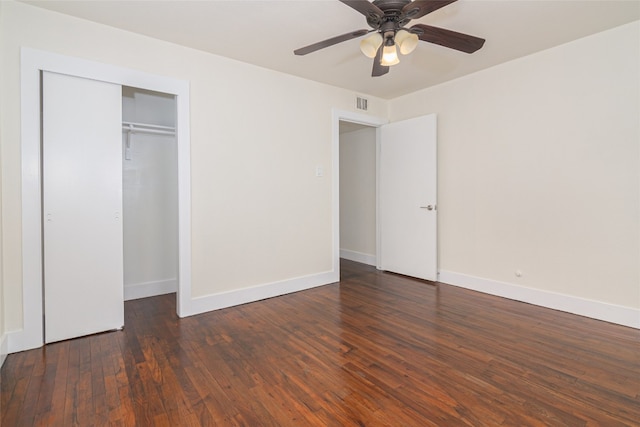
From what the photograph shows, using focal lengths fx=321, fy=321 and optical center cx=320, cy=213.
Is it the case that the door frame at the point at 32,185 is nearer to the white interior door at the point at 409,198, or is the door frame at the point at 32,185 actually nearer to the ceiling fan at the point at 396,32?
the ceiling fan at the point at 396,32

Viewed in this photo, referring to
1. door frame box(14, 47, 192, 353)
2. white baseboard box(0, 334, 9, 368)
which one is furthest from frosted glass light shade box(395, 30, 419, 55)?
white baseboard box(0, 334, 9, 368)

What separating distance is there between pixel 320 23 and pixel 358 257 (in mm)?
3828

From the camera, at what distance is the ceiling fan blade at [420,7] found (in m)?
1.84

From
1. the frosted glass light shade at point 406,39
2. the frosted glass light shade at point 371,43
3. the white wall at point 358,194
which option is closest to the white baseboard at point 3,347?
the frosted glass light shade at point 371,43

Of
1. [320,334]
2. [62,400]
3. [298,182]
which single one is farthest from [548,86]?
[62,400]

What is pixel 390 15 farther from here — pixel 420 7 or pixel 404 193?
pixel 404 193

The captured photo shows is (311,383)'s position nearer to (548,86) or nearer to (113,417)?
(113,417)

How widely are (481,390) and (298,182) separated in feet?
8.96

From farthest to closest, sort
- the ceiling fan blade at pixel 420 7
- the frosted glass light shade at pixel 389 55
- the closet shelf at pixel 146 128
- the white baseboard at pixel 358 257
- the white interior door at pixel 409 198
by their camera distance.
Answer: the white baseboard at pixel 358 257 < the white interior door at pixel 409 198 < the closet shelf at pixel 146 128 < the frosted glass light shade at pixel 389 55 < the ceiling fan blade at pixel 420 7

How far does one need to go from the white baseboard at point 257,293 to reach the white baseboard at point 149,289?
0.72 meters

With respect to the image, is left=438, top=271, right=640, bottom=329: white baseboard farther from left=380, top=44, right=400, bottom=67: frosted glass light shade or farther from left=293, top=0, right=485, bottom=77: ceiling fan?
left=380, top=44, right=400, bottom=67: frosted glass light shade

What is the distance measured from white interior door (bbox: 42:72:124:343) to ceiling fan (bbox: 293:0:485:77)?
180 cm

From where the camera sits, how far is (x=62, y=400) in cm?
181

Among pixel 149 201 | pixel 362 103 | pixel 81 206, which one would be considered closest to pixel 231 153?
pixel 149 201
